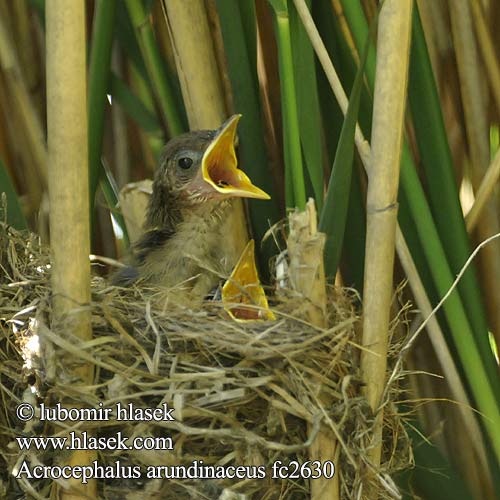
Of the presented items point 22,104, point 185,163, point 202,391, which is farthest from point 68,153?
point 22,104

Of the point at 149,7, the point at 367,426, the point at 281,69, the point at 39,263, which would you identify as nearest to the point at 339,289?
the point at 367,426

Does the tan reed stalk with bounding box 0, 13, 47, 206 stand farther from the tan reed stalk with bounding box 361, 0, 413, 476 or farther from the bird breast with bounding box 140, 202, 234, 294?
the tan reed stalk with bounding box 361, 0, 413, 476

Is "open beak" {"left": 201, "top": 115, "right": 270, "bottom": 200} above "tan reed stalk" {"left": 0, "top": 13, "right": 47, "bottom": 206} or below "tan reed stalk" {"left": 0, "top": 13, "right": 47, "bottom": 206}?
below

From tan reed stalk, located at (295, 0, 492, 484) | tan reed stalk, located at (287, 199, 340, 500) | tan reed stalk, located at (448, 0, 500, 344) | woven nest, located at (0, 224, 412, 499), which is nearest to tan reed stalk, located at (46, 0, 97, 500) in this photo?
woven nest, located at (0, 224, 412, 499)

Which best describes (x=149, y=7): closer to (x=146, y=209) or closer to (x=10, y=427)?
(x=146, y=209)

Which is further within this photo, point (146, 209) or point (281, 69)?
point (146, 209)

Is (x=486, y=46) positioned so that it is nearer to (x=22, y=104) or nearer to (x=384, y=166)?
(x=384, y=166)
